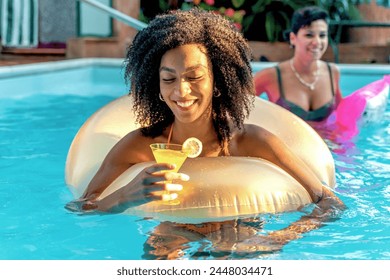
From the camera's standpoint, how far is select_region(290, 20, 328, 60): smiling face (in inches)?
208

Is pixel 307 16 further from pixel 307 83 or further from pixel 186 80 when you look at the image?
pixel 186 80

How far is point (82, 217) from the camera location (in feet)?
10.9

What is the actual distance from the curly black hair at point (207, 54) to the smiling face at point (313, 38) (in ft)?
7.61

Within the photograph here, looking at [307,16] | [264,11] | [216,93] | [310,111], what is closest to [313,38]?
[307,16]

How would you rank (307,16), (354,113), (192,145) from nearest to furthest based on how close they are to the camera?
(192,145) < (307,16) < (354,113)

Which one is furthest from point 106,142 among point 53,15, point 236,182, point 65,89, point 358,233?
point 53,15

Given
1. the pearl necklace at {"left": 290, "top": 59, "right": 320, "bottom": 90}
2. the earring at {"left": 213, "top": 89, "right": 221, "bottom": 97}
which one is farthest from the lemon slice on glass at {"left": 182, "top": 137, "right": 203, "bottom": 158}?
the pearl necklace at {"left": 290, "top": 59, "right": 320, "bottom": 90}

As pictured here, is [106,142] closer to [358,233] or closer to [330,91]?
[358,233]

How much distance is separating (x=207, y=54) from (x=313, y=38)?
2557mm

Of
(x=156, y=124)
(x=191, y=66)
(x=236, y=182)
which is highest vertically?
(x=191, y=66)

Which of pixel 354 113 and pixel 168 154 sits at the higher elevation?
pixel 168 154

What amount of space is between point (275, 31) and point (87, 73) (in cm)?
259

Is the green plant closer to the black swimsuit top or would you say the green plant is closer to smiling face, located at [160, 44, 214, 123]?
the black swimsuit top
